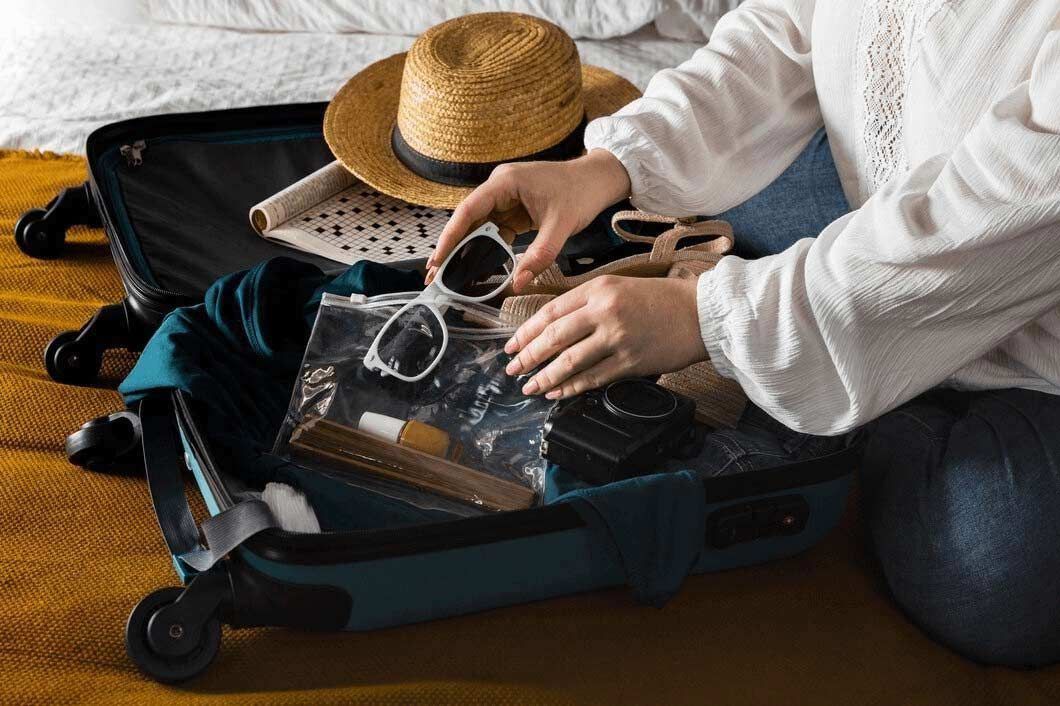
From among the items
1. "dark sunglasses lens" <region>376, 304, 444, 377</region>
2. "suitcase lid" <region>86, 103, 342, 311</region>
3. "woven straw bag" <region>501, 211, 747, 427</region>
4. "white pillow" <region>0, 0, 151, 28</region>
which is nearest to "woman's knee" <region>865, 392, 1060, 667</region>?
"woven straw bag" <region>501, 211, 747, 427</region>

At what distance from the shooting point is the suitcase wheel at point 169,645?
0.68m

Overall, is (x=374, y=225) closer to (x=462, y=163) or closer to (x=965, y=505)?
(x=462, y=163)

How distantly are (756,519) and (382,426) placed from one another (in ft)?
0.90

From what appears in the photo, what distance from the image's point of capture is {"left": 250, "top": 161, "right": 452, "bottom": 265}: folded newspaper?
1.12 metres

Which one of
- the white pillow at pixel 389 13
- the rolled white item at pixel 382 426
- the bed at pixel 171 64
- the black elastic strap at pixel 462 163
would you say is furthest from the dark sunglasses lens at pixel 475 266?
the white pillow at pixel 389 13

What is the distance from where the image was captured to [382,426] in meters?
0.76

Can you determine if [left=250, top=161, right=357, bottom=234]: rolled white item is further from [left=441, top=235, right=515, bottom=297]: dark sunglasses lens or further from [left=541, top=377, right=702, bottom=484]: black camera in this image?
[left=541, top=377, right=702, bottom=484]: black camera

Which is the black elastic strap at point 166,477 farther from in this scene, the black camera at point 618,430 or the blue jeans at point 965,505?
the blue jeans at point 965,505

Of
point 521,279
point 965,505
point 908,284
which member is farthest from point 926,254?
point 521,279

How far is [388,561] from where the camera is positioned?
0.68 meters

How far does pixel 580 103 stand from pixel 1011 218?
625mm

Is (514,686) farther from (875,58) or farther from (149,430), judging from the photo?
(875,58)

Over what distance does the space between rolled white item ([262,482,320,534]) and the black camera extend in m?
0.17

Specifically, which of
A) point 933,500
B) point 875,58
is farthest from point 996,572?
point 875,58
